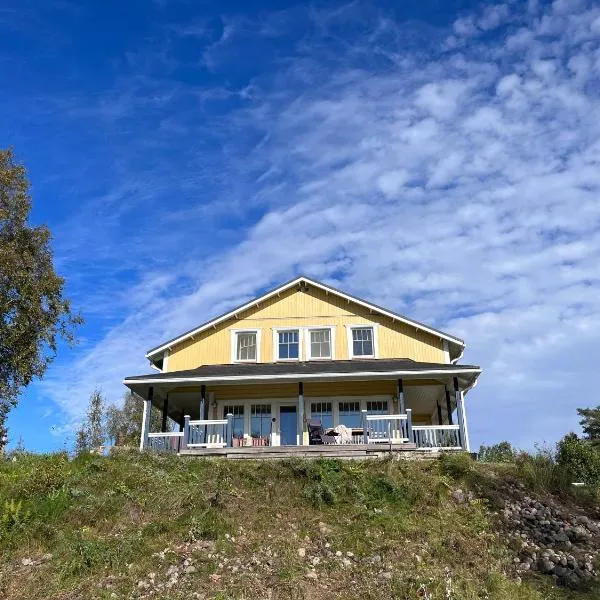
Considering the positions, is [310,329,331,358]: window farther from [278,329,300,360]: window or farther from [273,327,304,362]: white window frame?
[278,329,300,360]: window

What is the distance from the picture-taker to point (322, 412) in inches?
959

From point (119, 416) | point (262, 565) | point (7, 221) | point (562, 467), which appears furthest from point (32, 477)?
point (119, 416)

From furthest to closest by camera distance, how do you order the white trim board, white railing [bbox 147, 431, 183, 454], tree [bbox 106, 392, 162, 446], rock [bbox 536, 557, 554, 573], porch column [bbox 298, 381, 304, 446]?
tree [bbox 106, 392, 162, 446]
porch column [bbox 298, 381, 304, 446]
the white trim board
white railing [bbox 147, 431, 183, 454]
rock [bbox 536, 557, 554, 573]

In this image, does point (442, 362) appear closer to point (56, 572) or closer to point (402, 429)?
point (402, 429)

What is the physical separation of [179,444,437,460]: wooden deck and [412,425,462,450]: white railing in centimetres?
80

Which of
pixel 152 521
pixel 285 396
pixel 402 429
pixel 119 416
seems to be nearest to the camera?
pixel 152 521

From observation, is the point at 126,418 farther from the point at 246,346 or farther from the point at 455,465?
the point at 455,465

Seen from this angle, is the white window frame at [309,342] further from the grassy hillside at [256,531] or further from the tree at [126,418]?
the tree at [126,418]

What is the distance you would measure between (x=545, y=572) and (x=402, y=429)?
8140 millimetres

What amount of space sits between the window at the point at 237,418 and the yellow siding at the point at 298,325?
2002 mm

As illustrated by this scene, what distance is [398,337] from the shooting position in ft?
84.0

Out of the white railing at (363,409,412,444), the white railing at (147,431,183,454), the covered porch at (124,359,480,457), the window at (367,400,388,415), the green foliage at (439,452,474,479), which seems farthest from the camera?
the window at (367,400,388,415)

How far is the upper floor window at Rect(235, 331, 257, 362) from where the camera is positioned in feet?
85.1

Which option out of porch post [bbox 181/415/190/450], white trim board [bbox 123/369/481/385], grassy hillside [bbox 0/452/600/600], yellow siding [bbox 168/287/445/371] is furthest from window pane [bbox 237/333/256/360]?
grassy hillside [bbox 0/452/600/600]
